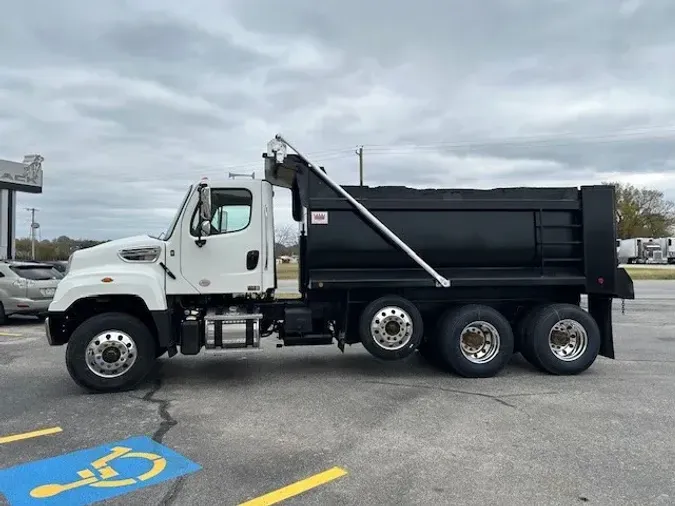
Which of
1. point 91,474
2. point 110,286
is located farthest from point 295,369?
point 91,474

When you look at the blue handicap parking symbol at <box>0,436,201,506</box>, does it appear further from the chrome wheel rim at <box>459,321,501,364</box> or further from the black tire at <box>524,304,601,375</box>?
the black tire at <box>524,304,601,375</box>

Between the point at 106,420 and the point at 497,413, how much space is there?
13.0 ft

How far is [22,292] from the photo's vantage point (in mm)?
12984

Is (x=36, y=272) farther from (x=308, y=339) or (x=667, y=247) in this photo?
(x=667, y=247)

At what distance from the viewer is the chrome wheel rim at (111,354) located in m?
6.66

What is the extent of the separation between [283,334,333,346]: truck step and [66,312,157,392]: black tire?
5.74ft

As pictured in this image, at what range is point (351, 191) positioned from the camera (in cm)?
751

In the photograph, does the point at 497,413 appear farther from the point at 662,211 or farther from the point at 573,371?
the point at 662,211

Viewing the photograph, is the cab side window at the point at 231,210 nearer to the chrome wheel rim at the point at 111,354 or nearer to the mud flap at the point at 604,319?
the chrome wheel rim at the point at 111,354

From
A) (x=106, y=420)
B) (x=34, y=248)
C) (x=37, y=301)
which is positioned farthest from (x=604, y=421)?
(x=34, y=248)

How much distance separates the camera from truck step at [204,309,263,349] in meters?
7.07

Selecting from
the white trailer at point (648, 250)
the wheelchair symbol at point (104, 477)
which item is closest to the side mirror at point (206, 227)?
the wheelchair symbol at point (104, 477)

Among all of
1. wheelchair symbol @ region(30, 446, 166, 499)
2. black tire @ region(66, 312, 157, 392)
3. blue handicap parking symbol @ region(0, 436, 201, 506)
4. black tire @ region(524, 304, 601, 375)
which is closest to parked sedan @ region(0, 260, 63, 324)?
black tire @ region(66, 312, 157, 392)

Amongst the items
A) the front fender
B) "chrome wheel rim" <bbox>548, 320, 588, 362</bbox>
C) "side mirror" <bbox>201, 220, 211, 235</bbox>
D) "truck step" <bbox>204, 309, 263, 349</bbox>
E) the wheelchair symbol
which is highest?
"side mirror" <bbox>201, 220, 211, 235</bbox>
